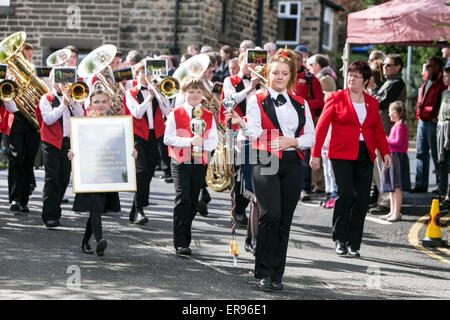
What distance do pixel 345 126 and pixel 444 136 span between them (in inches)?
167

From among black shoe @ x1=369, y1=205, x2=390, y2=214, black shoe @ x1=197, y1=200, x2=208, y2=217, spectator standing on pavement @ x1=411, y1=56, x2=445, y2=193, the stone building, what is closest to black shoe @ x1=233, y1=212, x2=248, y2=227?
black shoe @ x1=197, y1=200, x2=208, y2=217

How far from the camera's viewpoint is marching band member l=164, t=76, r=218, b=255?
9031 millimetres

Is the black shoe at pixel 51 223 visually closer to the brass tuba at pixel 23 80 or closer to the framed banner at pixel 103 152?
the framed banner at pixel 103 152

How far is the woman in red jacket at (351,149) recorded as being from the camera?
9.55 metres

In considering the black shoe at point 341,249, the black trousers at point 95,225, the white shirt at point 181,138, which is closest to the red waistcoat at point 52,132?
the black trousers at point 95,225

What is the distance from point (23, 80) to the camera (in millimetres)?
11461

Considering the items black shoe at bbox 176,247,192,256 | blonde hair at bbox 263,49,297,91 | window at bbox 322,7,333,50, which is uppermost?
window at bbox 322,7,333,50

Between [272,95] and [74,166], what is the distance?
8.69 feet

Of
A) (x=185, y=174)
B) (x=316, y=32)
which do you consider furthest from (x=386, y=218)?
(x=316, y=32)

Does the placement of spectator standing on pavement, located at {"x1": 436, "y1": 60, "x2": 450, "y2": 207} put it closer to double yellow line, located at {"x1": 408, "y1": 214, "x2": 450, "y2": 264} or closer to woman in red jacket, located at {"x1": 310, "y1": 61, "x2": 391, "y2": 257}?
double yellow line, located at {"x1": 408, "y1": 214, "x2": 450, "y2": 264}

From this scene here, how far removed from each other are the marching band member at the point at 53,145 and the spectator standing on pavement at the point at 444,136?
5.72 m

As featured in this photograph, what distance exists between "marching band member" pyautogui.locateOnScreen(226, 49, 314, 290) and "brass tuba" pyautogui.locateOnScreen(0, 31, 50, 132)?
15.3 ft

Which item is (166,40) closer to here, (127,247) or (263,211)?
(127,247)

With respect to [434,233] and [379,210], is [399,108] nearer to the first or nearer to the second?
[379,210]
